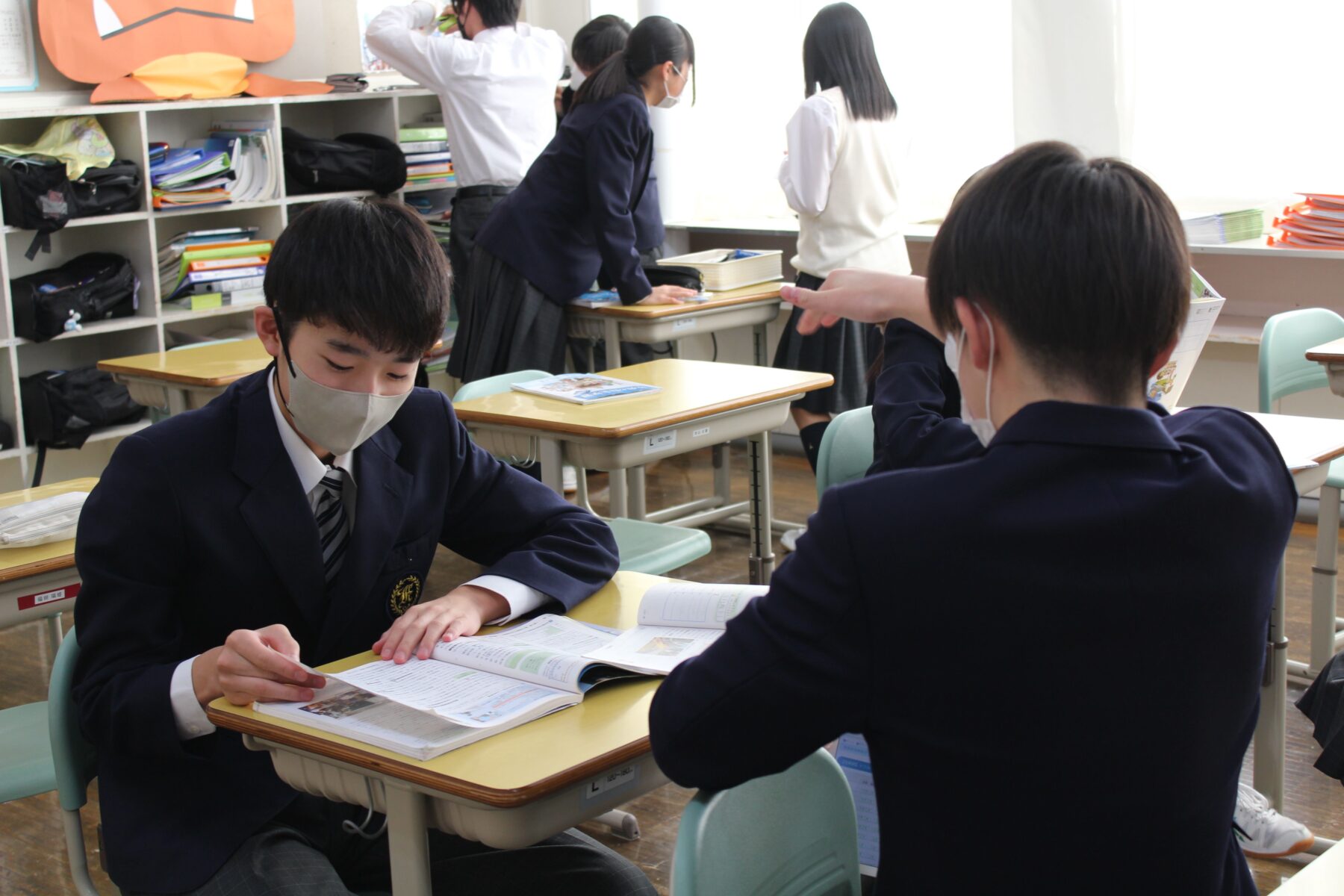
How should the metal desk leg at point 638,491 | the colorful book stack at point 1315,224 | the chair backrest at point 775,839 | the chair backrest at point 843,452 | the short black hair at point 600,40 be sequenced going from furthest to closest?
the short black hair at point 600,40
the colorful book stack at point 1315,224
the metal desk leg at point 638,491
the chair backrest at point 843,452
the chair backrest at point 775,839

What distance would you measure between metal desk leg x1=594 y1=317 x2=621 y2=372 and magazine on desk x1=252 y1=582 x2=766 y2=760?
2.81 metres

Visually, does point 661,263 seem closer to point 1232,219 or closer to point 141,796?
point 1232,219

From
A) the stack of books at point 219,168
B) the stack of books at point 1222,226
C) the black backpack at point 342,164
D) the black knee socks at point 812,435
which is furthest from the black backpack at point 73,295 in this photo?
the stack of books at point 1222,226

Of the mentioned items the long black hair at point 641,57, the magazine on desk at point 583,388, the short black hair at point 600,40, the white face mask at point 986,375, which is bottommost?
the magazine on desk at point 583,388

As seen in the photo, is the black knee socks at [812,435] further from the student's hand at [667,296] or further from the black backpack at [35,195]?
the black backpack at [35,195]

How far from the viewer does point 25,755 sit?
190 cm

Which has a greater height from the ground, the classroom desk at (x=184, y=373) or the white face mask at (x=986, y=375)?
the white face mask at (x=986, y=375)

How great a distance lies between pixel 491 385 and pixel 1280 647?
1806mm

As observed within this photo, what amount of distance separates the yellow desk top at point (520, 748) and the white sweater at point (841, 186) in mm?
2974

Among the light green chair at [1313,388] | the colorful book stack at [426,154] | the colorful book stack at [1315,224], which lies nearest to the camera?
the light green chair at [1313,388]

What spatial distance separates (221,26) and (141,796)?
441 cm

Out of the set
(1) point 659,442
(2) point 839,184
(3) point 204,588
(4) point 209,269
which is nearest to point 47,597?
(3) point 204,588

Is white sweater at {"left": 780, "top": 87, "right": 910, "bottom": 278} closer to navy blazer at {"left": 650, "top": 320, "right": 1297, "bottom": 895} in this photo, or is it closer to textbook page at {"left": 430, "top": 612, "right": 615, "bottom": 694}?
textbook page at {"left": 430, "top": 612, "right": 615, "bottom": 694}

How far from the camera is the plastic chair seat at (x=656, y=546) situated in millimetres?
2721
